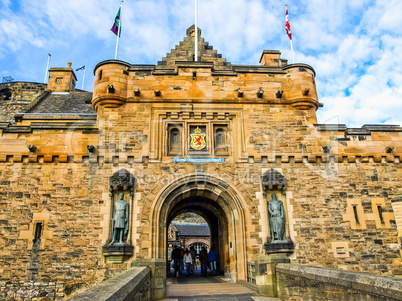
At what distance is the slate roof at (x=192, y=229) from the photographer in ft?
108

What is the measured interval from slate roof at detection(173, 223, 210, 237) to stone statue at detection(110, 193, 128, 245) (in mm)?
22680

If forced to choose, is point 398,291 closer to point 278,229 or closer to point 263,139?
point 278,229

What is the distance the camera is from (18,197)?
35.2ft

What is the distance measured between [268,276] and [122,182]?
571 centimetres

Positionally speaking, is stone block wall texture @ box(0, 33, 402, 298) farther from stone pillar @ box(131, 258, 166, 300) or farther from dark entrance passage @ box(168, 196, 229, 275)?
stone pillar @ box(131, 258, 166, 300)

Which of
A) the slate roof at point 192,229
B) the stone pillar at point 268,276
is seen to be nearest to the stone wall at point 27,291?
the stone pillar at point 268,276

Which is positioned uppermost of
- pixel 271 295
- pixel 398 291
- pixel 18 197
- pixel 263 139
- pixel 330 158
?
pixel 263 139

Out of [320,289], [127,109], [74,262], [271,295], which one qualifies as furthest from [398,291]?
[127,109]

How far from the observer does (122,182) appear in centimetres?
1080

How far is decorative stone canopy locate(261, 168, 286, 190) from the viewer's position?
441 inches

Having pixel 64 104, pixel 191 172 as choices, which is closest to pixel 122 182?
pixel 191 172

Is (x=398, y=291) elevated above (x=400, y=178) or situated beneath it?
situated beneath

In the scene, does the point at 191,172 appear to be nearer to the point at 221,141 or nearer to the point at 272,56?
the point at 221,141

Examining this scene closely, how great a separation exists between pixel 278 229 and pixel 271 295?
3.54 m
